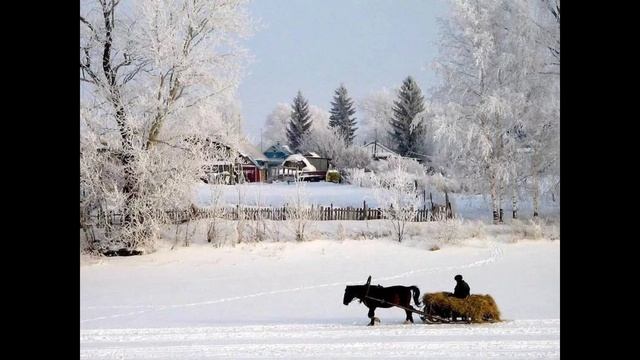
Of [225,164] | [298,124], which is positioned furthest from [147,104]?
[298,124]

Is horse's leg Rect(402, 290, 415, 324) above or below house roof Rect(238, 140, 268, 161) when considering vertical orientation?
below

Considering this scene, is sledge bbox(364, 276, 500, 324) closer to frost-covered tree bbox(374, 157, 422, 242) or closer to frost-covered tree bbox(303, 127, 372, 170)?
frost-covered tree bbox(374, 157, 422, 242)

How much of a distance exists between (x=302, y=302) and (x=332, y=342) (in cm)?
193

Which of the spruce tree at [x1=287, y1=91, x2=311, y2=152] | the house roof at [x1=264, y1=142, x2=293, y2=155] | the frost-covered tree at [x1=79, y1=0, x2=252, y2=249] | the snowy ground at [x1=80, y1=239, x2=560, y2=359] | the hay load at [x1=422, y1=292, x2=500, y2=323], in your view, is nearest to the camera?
the snowy ground at [x1=80, y1=239, x2=560, y2=359]

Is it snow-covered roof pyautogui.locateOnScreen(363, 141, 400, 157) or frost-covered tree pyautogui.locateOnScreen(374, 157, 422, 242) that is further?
snow-covered roof pyautogui.locateOnScreen(363, 141, 400, 157)

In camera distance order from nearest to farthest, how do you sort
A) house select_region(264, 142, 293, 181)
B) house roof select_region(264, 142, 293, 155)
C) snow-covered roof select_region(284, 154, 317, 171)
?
Result: house select_region(264, 142, 293, 181), snow-covered roof select_region(284, 154, 317, 171), house roof select_region(264, 142, 293, 155)

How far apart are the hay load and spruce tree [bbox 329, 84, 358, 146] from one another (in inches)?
377

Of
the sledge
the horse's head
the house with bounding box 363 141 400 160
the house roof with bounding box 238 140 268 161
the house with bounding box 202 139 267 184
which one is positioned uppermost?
the house with bounding box 363 141 400 160

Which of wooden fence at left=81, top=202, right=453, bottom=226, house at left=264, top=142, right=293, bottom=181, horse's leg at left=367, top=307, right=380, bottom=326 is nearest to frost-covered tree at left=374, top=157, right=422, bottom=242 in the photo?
wooden fence at left=81, top=202, right=453, bottom=226

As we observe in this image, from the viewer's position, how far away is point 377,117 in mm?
13992

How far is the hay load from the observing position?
4320mm

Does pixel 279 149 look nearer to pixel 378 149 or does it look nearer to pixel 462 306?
pixel 378 149

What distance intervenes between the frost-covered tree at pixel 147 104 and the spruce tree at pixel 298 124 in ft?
19.5
